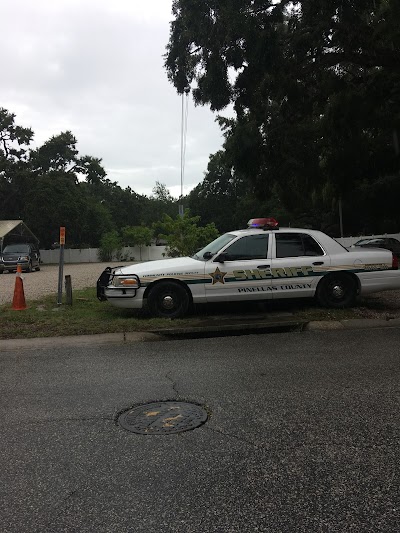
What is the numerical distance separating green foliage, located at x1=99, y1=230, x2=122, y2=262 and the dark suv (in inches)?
687

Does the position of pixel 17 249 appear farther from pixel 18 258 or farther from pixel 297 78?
pixel 297 78

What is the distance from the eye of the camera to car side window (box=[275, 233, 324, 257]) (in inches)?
336

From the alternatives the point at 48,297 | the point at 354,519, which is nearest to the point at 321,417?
the point at 354,519

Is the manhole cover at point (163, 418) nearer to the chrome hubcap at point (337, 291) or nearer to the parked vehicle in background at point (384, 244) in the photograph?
the chrome hubcap at point (337, 291)

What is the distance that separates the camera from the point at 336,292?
337 inches

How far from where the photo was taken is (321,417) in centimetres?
382

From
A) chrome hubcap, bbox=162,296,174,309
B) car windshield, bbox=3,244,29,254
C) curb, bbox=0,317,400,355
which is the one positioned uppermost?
car windshield, bbox=3,244,29,254

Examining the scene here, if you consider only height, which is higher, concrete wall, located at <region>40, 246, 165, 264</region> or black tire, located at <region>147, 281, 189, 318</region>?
concrete wall, located at <region>40, 246, 165, 264</region>

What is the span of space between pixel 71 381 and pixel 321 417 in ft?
8.84

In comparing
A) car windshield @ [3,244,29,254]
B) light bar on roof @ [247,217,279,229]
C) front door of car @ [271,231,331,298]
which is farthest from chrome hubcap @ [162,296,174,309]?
car windshield @ [3,244,29,254]

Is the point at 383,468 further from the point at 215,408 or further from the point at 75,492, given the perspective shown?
the point at 75,492

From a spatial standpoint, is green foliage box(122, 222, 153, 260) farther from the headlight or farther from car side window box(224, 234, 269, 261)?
the headlight

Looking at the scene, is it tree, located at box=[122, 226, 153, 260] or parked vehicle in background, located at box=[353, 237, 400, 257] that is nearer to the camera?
parked vehicle in background, located at box=[353, 237, 400, 257]

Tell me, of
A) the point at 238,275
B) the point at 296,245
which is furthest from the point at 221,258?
the point at 296,245
